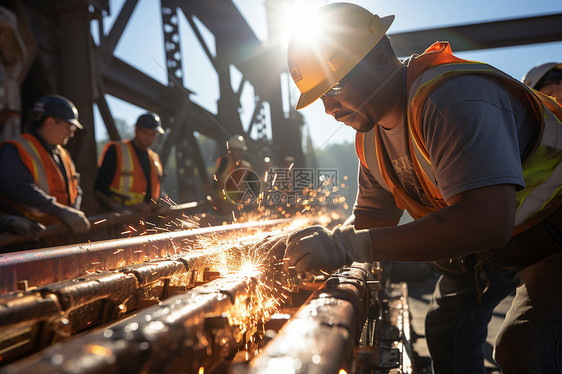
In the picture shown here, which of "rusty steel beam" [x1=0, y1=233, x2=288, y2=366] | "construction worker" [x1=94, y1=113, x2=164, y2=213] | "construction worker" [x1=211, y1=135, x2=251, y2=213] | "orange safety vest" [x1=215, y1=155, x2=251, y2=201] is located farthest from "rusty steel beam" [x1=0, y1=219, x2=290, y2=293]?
"orange safety vest" [x1=215, y1=155, x2=251, y2=201]

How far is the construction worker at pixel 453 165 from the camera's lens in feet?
4.48

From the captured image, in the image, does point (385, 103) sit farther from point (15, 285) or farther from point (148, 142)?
point (148, 142)

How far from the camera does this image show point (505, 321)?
1.77 m

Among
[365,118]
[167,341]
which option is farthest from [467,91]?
[167,341]

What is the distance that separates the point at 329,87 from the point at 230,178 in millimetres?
5206

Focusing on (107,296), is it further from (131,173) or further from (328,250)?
(131,173)

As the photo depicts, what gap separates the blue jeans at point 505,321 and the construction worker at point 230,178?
4406mm

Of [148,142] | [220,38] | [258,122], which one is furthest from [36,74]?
[258,122]

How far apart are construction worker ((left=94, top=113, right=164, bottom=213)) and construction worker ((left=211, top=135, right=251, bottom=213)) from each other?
148 cm

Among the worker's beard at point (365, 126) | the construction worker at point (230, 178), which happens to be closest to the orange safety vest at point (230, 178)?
the construction worker at point (230, 178)

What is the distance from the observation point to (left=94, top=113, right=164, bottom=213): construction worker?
4730 mm

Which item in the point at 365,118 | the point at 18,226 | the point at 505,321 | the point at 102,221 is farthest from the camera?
the point at 102,221

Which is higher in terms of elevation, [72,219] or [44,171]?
[44,171]

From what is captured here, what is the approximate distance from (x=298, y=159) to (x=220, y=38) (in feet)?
8.76
